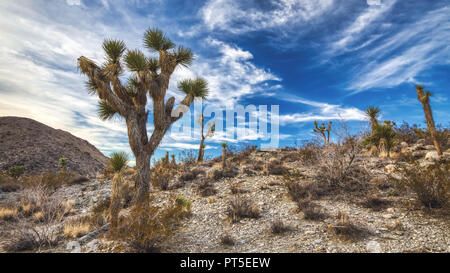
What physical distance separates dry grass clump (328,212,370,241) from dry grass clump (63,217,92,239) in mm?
6432

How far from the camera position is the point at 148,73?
335 inches

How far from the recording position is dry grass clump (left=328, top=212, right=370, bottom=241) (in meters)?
4.68

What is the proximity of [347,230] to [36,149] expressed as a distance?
1328 inches

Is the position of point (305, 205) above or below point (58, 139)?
below

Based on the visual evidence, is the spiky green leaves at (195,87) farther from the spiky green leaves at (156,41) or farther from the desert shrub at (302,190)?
the desert shrub at (302,190)

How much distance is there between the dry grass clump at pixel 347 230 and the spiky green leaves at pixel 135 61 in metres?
8.06

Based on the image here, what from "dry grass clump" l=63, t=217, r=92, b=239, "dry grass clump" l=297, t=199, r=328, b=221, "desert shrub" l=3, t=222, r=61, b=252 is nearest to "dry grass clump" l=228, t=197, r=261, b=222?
"dry grass clump" l=297, t=199, r=328, b=221

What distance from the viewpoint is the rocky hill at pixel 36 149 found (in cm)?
2440

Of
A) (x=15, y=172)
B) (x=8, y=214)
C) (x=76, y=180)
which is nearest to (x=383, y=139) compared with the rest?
(x=8, y=214)

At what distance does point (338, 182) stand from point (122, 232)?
7.07m

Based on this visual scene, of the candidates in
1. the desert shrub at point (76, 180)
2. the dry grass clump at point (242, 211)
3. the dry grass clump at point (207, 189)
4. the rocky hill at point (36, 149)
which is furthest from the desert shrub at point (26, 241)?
the rocky hill at point (36, 149)
